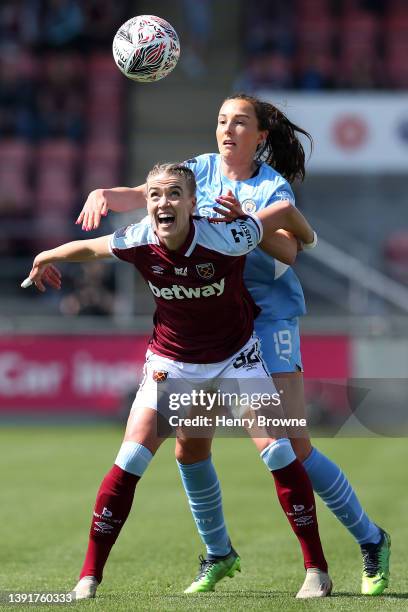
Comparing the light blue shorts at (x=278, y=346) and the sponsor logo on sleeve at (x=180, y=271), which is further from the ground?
the sponsor logo on sleeve at (x=180, y=271)

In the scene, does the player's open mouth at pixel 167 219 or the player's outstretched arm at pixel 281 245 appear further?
the player's outstretched arm at pixel 281 245

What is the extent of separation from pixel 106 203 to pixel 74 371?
10.7 meters

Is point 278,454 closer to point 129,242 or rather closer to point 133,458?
point 133,458

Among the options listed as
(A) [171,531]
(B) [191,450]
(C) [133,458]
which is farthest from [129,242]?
(A) [171,531]

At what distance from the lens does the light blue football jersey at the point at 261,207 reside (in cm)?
568

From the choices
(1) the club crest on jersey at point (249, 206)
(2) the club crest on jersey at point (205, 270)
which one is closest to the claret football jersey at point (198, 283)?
(2) the club crest on jersey at point (205, 270)

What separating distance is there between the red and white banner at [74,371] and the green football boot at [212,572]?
10086mm

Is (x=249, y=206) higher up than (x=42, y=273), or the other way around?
(x=249, y=206)

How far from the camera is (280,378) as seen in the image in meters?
5.73

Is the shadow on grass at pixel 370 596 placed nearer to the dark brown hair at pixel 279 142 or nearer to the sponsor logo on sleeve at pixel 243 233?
the sponsor logo on sleeve at pixel 243 233

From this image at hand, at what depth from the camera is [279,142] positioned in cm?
610

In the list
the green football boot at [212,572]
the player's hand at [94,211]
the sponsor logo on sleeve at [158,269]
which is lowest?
the green football boot at [212,572]

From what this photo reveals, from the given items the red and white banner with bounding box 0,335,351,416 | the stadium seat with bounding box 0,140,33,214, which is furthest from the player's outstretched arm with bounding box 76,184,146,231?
the stadium seat with bounding box 0,140,33,214

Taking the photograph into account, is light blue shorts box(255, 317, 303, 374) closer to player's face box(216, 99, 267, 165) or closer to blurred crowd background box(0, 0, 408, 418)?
player's face box(216, 99, 267, 165)
